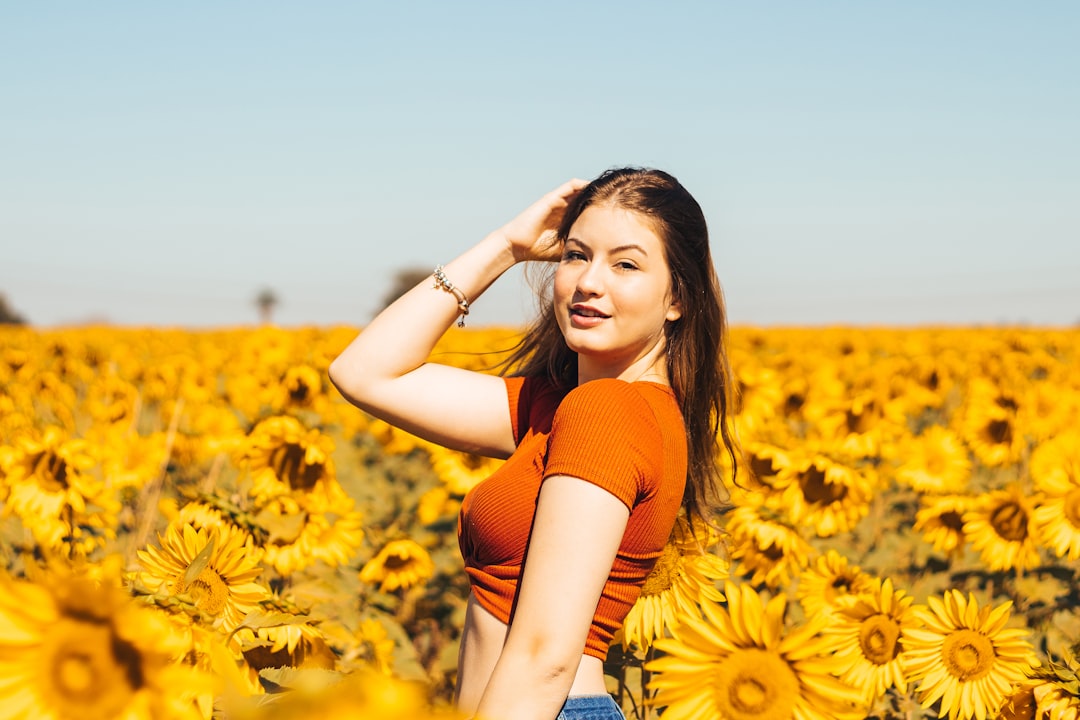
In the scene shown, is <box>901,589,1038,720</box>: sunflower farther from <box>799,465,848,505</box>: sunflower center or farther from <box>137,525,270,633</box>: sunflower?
<box>137,525,270,633</box>: sunflower

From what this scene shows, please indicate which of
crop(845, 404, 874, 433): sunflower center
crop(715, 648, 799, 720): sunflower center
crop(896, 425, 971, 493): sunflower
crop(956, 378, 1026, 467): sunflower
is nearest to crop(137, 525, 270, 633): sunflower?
crop(715, 648, 799, 720): sunflower center

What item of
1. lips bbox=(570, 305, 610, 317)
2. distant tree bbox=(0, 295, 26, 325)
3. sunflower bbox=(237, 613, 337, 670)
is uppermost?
lips bbox=(570, 305, 610, 317)

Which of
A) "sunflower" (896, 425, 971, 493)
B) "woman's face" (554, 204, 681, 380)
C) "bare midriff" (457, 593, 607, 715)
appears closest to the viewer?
"bare midriff" (457, 593, 607, 715)

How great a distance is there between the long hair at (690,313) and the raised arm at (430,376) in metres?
0.28

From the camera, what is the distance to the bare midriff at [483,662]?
1.98 metres

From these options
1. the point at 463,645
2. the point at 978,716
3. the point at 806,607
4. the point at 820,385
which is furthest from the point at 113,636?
the point at 820,385

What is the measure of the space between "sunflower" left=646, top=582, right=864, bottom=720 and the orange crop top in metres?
0.25

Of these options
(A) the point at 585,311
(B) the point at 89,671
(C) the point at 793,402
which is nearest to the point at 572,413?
(A) the point at 585,311

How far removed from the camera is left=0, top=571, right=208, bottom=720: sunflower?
1.04 metres

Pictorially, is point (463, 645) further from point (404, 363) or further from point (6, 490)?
point (6, 490)

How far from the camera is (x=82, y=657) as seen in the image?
1.07m

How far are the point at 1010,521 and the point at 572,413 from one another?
2780 mm

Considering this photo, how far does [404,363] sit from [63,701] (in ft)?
5.09

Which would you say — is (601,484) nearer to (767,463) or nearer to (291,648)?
(291,648)
